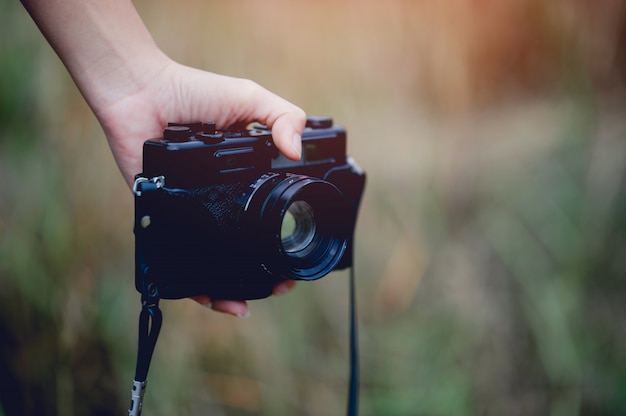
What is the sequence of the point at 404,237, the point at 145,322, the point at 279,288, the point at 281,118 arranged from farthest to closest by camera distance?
the point at 404,237 → the point at 279,288 → the point at 281,118 → the point at 145,322

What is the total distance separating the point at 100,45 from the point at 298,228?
1.09 feet

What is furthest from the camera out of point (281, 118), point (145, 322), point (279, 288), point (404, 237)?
point (404, 237)

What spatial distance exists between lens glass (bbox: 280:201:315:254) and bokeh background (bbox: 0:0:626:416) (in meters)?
0.33

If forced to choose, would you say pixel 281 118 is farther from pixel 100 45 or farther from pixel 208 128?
pixel 100 45

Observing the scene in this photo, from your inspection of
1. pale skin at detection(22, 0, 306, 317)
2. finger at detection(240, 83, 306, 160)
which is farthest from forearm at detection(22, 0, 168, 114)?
finger at detection(240, 83, 306, 160)

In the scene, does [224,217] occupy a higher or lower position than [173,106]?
lower

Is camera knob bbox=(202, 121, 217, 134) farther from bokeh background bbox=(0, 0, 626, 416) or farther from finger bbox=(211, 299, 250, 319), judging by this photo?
bokeh background bbox=(0, 0, 626, 416)

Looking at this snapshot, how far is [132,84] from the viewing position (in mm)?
802

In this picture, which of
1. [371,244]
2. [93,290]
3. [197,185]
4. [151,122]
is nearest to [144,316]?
[197,185]

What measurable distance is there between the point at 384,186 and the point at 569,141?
34cm

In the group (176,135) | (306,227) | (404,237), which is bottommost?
(404,237)

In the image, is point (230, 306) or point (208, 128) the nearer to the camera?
point (208, 128)

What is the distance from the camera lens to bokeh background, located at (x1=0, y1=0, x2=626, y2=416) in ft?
3.34

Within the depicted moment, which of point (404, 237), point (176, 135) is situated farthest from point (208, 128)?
point (404, 237)
